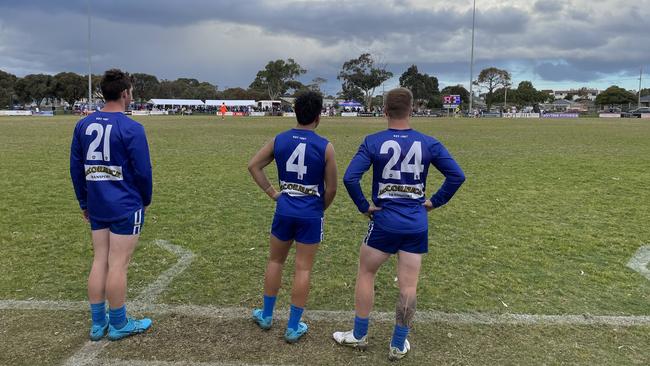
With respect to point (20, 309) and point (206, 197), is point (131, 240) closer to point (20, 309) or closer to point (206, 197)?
point (20, 309)

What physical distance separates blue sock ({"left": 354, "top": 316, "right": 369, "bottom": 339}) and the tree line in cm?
9656

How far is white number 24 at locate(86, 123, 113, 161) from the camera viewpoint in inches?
133

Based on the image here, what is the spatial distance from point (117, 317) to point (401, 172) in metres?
2.36

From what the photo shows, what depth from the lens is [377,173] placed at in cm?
331

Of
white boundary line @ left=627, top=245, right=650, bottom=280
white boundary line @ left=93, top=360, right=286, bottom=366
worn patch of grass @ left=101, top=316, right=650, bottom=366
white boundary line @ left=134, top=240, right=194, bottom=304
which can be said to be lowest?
white boundary line @ left=93, top=360, right=286, bottom=366

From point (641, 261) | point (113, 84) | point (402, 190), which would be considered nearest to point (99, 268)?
point (113, 84)

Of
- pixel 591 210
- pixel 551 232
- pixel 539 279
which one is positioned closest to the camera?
pixel 539 279

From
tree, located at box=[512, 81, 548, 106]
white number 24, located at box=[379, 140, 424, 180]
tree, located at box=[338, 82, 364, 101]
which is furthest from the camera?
tree, located at box=[512, 81, 548, 106]

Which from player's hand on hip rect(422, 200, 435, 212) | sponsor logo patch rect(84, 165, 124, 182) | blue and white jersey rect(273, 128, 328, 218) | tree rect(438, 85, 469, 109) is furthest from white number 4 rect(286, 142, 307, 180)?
tree rect(438, 85, 469, 109)

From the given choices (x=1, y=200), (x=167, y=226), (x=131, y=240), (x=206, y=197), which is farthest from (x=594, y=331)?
(x=1, y=200)

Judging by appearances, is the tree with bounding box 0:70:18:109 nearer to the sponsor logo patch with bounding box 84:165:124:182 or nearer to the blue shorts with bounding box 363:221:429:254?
the sponsor logo patch with bounding box 84:165:124:182

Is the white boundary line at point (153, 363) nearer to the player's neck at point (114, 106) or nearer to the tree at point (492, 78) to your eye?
the player's neck at point (114, 106)

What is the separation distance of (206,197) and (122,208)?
5.48m

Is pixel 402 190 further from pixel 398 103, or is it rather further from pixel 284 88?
pixel 284 88
